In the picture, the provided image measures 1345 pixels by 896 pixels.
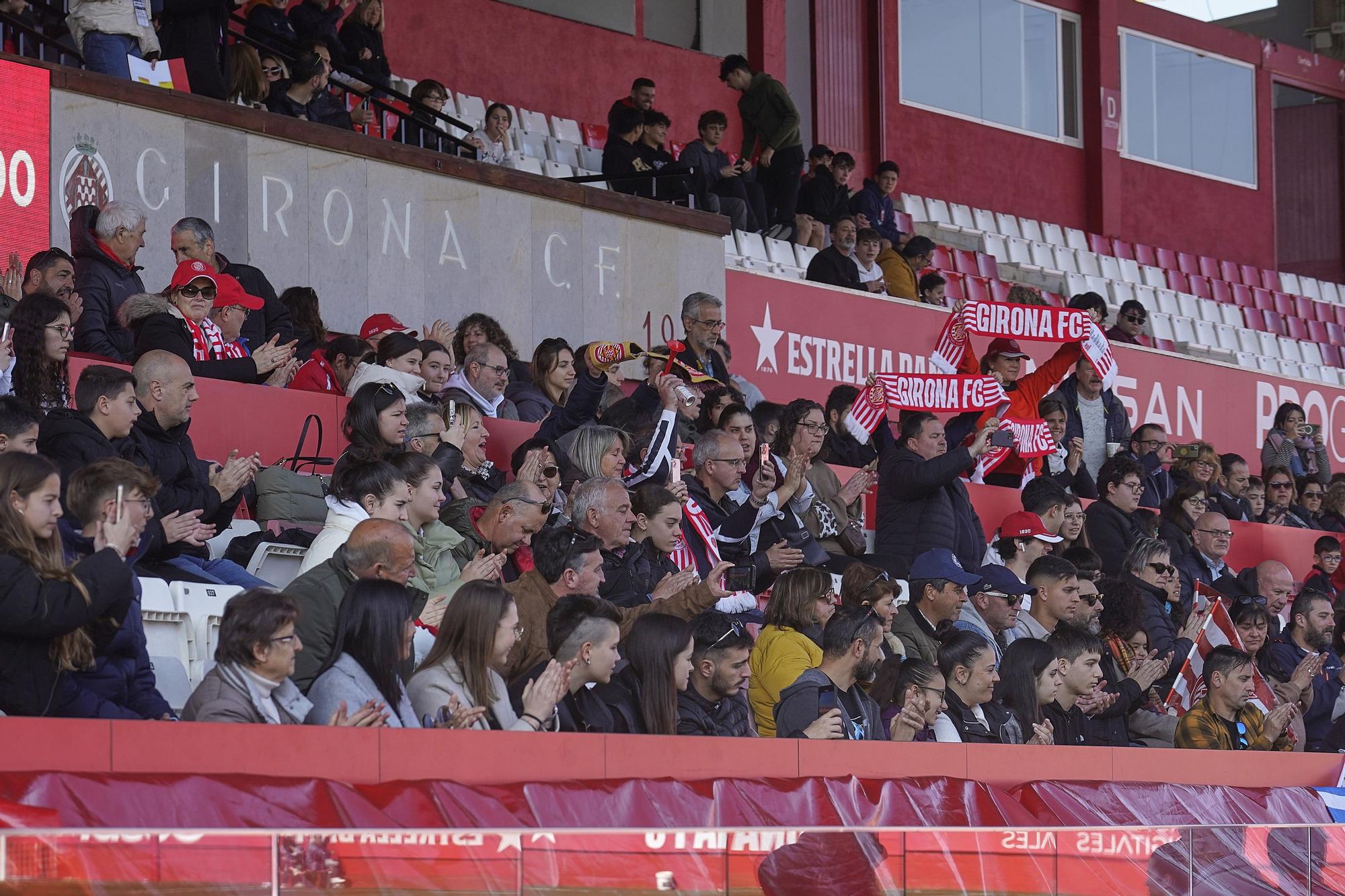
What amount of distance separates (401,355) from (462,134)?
683 centimetres

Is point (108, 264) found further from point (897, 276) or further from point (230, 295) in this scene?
point (897, 276)

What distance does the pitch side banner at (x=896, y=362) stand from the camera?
12.9m

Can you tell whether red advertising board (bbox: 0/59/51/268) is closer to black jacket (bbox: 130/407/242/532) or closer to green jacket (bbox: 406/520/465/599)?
black jacket (bbox: 130/407/242/532)

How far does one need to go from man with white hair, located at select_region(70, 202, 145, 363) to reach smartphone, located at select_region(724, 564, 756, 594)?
8.35 ft

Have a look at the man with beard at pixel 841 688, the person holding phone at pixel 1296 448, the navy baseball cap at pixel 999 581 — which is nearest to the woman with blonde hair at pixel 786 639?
the man with beard at pixel 841 688

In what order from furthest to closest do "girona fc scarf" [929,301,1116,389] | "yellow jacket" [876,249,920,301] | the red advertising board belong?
"yellow jacket" [876,249,920,301] < "girona fc scarf" [929,301,1116,389] < the red advertising board

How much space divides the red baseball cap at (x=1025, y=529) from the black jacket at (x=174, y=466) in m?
4.09

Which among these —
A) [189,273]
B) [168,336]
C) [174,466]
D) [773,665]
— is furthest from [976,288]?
[174,466]

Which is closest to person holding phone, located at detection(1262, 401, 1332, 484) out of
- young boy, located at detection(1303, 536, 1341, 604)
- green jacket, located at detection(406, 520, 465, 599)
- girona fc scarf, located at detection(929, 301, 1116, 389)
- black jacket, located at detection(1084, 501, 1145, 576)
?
young boy, located at detection(1303, 536, 1341, 604)

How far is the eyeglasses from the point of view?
623 centimetres

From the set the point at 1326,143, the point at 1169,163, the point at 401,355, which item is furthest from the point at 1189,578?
the point at 1326,143

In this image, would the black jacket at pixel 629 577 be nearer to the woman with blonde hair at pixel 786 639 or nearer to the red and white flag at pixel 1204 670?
the woman with blonde hair at pixel 786 639

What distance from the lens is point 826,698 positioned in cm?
638

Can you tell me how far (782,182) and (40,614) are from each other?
36.5 ft
